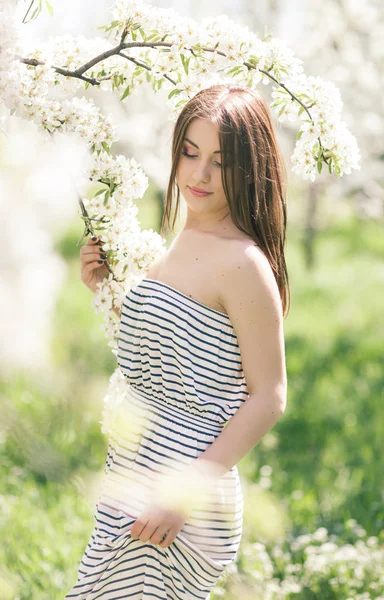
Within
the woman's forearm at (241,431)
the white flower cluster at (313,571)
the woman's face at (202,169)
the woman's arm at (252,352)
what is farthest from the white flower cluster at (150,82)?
the white flower cluster at (313,571)

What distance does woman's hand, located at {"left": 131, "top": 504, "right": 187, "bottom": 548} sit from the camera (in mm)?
1834

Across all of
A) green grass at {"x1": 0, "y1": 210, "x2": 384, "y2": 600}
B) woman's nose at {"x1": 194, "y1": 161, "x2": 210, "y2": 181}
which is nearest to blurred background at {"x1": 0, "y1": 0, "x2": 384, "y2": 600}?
green grass at {"x1": 0, "y1": 210, "x2": 384, "y2": 600}

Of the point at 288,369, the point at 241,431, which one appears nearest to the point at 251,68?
the point at 241,431

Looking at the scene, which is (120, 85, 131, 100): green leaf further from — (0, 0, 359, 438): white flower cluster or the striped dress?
the striped dress

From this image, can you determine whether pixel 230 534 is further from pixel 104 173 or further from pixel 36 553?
pixel 36 553

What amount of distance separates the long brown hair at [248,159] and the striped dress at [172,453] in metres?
0.24

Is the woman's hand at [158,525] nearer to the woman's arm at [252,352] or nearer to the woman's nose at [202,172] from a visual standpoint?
the woman's arm at [252,352]

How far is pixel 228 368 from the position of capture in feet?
6.40

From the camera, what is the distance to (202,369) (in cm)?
193

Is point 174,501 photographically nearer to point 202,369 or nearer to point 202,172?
point 202,369

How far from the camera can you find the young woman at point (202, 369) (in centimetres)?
187

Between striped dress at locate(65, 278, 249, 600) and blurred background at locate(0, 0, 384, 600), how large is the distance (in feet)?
0.46

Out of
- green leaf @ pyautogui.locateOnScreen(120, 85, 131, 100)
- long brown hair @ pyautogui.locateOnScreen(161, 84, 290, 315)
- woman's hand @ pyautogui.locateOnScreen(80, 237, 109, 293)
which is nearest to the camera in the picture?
long brown hair @ pyautogui.locateOnScreen(161, 84, 290, 315)

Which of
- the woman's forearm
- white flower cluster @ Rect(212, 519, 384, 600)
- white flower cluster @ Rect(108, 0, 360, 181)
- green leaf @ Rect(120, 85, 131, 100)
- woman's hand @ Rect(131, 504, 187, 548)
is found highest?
white flower cluster @ Rect(108, 0, 360, 181)
